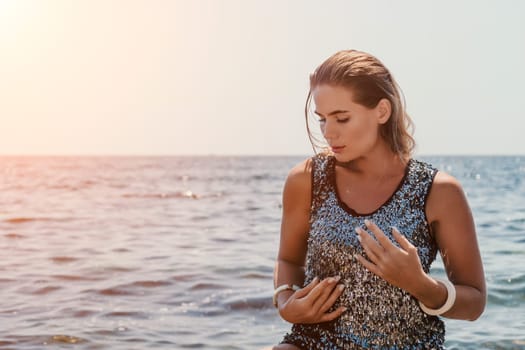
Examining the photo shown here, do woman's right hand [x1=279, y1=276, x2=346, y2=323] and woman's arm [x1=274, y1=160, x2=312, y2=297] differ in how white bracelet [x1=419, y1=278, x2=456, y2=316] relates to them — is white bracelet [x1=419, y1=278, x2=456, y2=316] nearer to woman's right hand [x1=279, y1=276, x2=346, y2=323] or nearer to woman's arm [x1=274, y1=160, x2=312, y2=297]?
woman's right hand [x1=279, y1=276, x2=346, y2=323]

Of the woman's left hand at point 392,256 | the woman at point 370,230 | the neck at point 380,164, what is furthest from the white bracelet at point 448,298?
the neck at point 380,164

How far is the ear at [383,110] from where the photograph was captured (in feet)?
12.3

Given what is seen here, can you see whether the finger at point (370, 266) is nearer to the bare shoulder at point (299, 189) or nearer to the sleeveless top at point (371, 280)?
the sleeveless top at point (371, 280)

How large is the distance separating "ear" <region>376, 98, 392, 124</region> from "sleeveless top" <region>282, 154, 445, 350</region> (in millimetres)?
277

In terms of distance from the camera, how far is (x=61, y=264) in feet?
36.5

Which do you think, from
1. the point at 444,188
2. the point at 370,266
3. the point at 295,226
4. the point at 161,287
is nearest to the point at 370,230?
the point at 370,266

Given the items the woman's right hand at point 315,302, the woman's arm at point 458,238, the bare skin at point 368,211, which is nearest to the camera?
the bare skin at point 368,211

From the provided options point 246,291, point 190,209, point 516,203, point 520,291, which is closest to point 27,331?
point 246,291

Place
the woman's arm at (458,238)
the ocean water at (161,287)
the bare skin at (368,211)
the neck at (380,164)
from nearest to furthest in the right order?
the bare skin at (368,211)
the woman's arm at (458,238)
the neck at (380,164)
the ocean water at (161,287)

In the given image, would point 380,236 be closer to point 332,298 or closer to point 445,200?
point 332,298

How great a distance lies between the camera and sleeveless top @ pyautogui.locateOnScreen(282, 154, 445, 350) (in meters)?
3.60

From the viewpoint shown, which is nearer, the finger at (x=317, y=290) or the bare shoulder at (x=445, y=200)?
the finger at (x=317, y=290)

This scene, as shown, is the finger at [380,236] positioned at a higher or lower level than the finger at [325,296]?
higher

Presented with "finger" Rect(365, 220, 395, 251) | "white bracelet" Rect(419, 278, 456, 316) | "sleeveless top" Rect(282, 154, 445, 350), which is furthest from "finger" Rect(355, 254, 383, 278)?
"white bracelet" Rect(419, 278, 456, 316)
